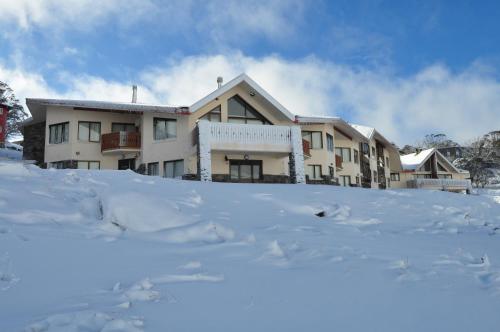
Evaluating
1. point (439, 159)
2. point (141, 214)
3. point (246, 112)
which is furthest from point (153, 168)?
point (439, 159)

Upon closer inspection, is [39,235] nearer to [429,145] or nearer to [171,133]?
[171,133]

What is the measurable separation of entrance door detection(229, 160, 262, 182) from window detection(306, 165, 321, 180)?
5540 mm

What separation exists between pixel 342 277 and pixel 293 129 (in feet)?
61.4

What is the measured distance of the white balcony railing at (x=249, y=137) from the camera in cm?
2223

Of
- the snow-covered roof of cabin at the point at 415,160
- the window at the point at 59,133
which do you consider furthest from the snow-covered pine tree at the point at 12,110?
the snow-covered roof of cabin at the point at 415,160

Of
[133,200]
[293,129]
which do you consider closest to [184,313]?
[133,200]

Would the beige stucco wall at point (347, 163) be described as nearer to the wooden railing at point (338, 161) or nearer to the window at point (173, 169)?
the wooden railing at point (338, 161)

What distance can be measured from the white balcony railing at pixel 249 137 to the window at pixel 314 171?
6.73 m

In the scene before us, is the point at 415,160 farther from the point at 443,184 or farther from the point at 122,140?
the point at 122,140

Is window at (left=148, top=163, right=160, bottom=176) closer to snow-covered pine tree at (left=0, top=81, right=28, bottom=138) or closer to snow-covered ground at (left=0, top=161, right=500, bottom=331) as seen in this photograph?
snow-covered ground at (left=0, top=161, right=500, bottom=331)

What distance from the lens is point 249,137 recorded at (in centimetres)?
2278

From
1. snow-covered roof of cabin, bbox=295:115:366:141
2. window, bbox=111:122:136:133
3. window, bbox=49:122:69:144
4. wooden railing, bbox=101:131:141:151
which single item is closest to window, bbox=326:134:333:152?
snow-covered roof of cabin, bbox=295:115:366:141

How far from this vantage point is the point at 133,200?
820 centimetres

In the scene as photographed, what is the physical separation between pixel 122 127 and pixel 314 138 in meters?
13.3
